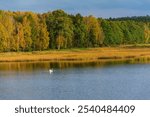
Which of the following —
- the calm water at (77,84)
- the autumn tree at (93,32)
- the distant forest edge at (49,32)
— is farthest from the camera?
the autumn tree at (93,32)

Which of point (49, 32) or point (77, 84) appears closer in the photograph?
point (77, 84)

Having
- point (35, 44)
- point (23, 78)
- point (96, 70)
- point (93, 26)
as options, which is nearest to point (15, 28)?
point (35, 44)

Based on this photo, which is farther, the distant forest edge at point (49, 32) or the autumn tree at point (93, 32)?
the autumn tree at point (93, 32)

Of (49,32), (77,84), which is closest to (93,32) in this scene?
(49,32)

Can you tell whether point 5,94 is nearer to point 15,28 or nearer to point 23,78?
point 23,78

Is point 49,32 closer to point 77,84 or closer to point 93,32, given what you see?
point 93,32

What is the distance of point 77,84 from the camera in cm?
4334

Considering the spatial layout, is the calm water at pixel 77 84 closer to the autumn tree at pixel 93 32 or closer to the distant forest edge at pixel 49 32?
the distant forest edge at pixel 49 32

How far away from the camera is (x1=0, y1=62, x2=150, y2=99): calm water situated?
36219mm

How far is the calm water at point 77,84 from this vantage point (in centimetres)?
3622

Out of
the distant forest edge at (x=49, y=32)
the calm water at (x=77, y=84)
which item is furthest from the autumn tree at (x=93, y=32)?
the calm water at (x=77, y=84)

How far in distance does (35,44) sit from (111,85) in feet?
189

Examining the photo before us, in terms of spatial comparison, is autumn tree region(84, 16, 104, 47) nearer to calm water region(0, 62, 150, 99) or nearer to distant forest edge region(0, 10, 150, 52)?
distant forest edge region(0, 10, 150, 52)

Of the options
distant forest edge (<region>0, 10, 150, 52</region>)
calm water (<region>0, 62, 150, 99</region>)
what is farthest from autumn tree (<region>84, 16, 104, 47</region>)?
calm water (<region>0, 62, 150, 99</region>)
